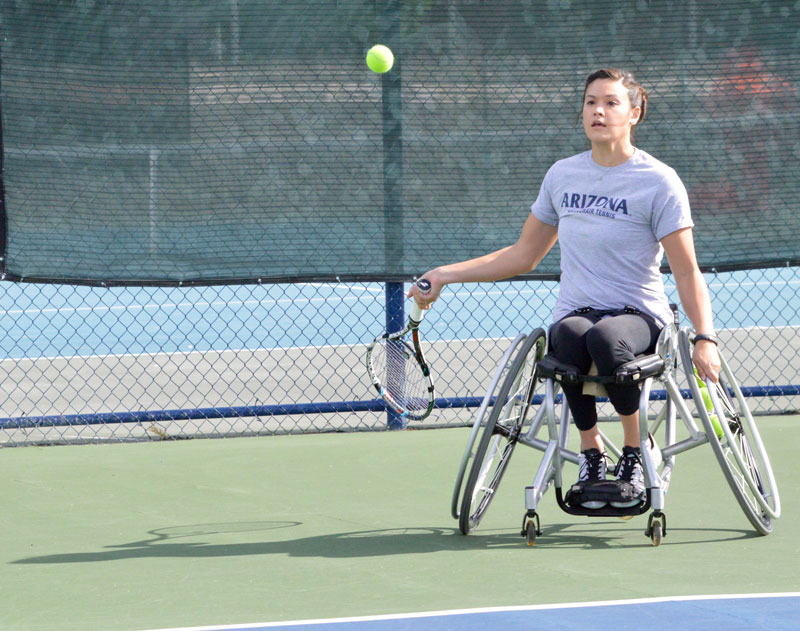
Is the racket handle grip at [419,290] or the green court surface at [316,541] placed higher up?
Answer: the racket handle grip at [419,290]

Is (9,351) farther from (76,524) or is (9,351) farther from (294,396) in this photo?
(76,524)

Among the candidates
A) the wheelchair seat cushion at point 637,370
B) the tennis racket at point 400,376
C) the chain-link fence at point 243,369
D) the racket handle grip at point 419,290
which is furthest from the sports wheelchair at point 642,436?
the chain-link fence at point 243,369

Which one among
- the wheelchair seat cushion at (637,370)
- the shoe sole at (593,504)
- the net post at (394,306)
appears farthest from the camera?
the net post at (394,306)

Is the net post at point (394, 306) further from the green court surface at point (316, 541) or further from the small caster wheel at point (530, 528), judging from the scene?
the small caster wheel at point (530, 528)

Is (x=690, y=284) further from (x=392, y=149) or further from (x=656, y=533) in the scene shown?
(x=392, y=149)

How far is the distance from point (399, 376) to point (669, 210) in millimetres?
1153

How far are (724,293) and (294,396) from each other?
693cm

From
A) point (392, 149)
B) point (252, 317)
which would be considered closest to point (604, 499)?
point (392, 149)

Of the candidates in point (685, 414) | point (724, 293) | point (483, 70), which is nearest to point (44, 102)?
point (483, 70)

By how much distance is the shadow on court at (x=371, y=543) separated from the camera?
4.01 meters

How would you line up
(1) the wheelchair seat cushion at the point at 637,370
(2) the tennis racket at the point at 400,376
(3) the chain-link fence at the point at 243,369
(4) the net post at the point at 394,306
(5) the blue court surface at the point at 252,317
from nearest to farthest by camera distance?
(1) the wheelchair seat cushion at the point at 637,370, (2) the tennis racket at the point at 400,376, (4) the net post at the point at 394,306, (3) the chain-link fence at the point at 243,369, (5) the blue court surface at the point at 252,317

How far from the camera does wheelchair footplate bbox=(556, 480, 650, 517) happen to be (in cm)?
393

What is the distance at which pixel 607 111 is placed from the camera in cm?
399

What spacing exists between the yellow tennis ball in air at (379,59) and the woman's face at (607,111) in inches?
74.4
